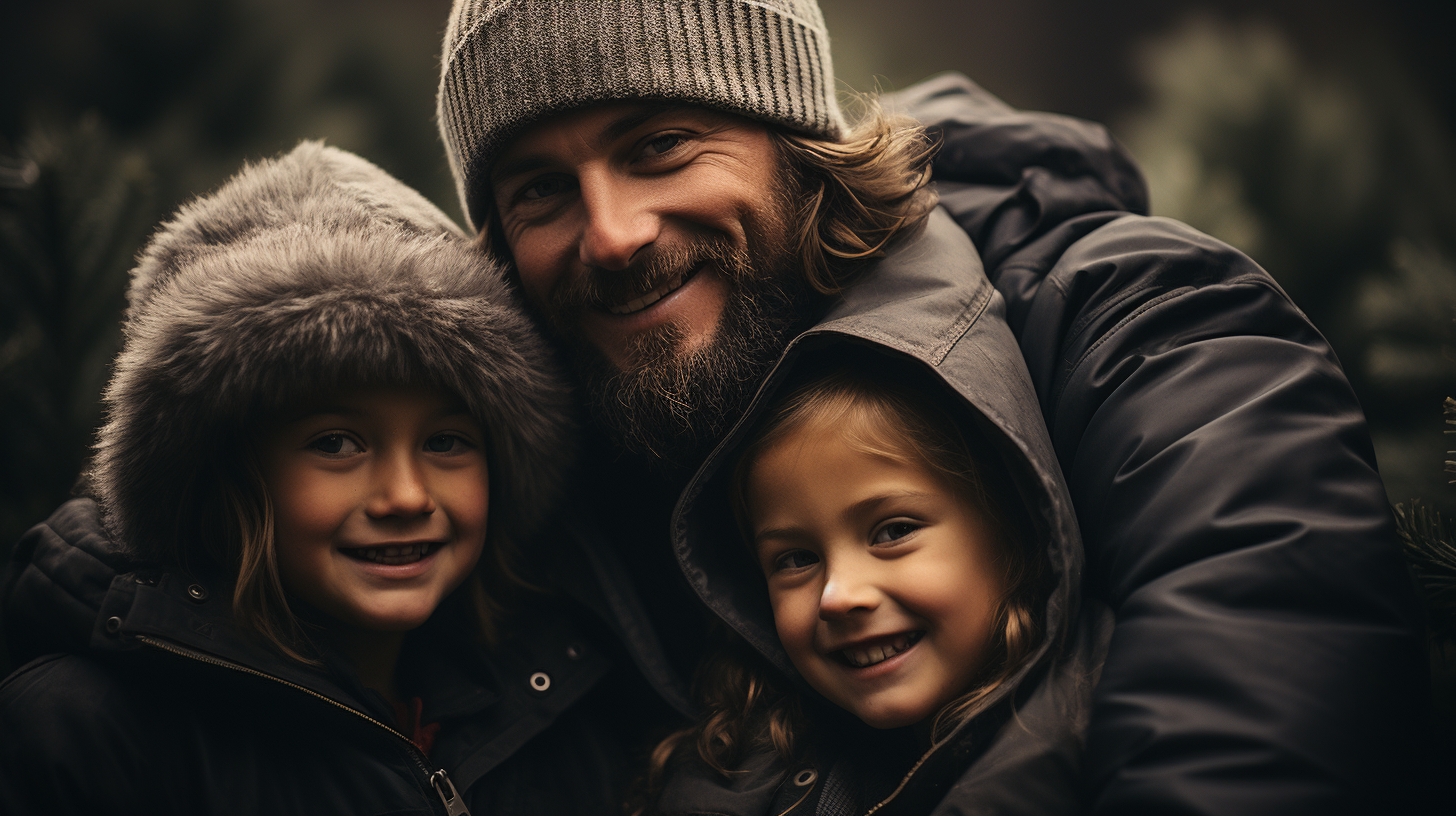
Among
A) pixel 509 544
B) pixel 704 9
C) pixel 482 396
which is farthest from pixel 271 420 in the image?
pixel 704 9

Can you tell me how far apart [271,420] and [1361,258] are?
277cm

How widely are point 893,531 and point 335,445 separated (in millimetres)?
922

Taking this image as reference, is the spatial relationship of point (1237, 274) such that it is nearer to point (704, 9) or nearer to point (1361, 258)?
point (704, 9)

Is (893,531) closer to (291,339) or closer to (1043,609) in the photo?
(1043,609)

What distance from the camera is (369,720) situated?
4.98ft

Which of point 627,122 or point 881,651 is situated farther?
point 627,122

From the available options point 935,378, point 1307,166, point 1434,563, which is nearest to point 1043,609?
point 935,378

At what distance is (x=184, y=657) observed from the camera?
4.67 feet

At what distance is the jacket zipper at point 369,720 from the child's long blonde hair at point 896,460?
0.35 metres

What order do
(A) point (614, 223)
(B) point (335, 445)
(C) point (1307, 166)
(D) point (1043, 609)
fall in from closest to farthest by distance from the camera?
(D) point (1043, 609), (B) point (335, 445), (A) point (614, 223), (C) point (1307, 166)

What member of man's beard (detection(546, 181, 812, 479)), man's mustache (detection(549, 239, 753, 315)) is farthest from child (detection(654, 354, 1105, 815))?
man's mustache (detection(549, 239, 753, 315))

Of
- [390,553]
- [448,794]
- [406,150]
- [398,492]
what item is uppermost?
[406,150]

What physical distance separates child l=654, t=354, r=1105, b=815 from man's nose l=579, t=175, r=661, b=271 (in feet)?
1.31

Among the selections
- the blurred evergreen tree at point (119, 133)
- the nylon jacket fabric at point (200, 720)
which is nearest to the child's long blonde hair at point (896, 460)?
the nylon jacket fabric at point (200, 720)
